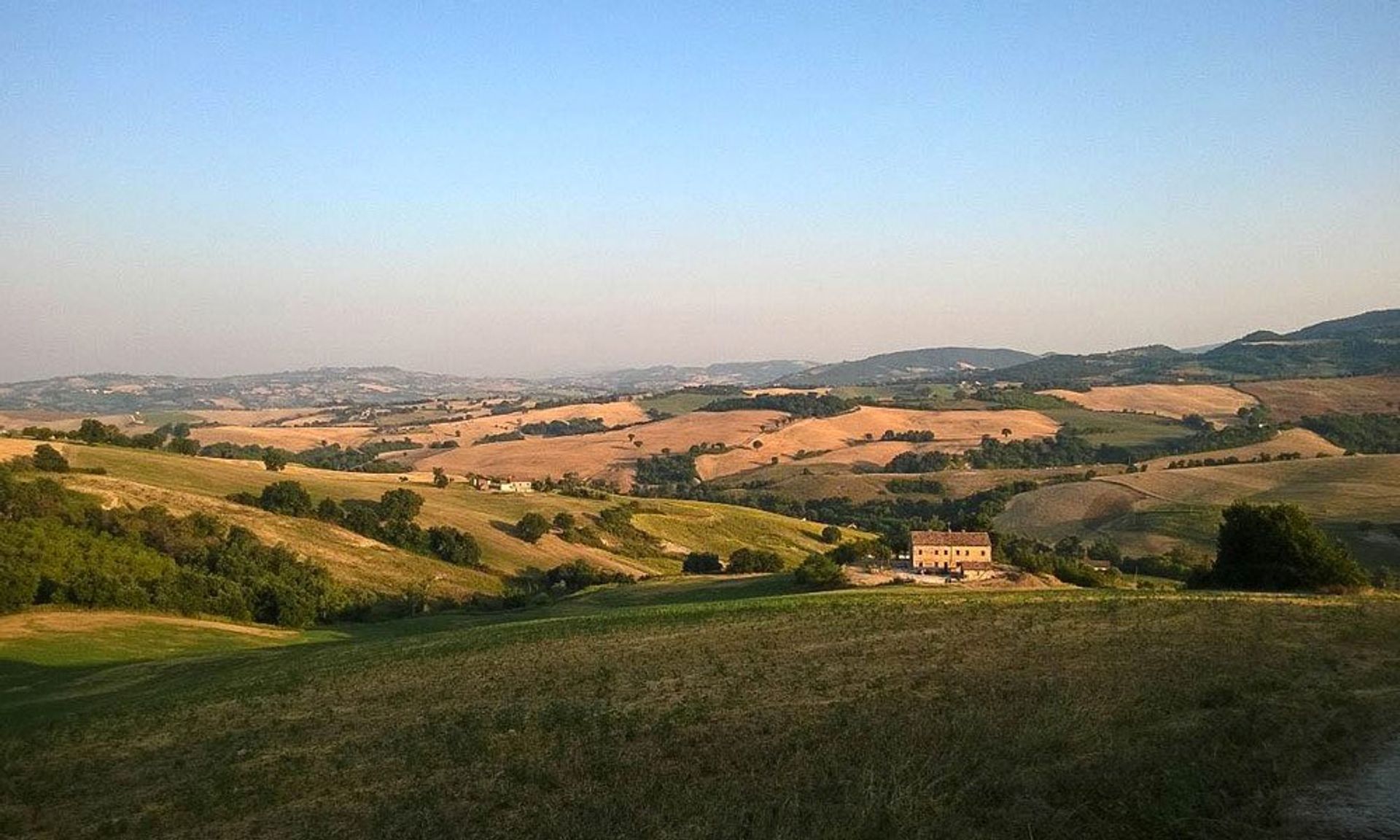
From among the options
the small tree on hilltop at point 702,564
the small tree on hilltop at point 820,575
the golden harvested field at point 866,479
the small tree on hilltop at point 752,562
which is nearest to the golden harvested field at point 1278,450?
the golden harvested field at point 866,479

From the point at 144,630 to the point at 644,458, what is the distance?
136620mm

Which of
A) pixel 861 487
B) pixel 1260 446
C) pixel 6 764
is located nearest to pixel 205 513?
pixel 6 764

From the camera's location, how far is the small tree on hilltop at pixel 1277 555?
150 feet

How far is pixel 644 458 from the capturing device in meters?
185

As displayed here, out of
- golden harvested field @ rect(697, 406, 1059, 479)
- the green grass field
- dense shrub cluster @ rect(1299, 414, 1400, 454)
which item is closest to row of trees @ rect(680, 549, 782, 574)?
golden harvested field @ rect(697, 406, 1059, 479)

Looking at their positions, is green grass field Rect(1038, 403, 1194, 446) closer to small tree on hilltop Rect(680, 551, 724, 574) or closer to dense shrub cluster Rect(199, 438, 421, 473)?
small tree on hilltop Rect(680, 551, 724, 574)

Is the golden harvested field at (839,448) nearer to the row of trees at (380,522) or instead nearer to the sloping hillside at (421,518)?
the sloping hillside at (421,518)

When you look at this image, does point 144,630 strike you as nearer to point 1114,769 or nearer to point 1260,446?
point 1114,769

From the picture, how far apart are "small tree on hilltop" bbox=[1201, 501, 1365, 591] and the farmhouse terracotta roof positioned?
64.1ft

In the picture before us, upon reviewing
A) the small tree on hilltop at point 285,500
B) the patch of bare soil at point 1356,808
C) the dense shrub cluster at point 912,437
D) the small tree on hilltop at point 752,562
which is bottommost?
the small tree on hilltop at point 752,562

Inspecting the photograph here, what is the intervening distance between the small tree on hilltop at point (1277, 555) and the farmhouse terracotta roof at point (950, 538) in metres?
19.6

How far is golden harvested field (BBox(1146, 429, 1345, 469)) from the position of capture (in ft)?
477

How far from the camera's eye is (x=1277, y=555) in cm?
4797

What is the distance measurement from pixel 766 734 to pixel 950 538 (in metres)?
57.2
